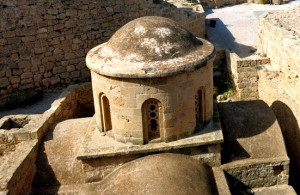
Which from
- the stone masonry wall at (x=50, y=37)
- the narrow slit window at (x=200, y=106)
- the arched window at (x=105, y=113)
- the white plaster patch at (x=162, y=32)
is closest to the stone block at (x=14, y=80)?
the stone masonry wall at (x=50, y=37)

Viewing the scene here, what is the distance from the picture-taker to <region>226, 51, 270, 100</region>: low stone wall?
11.9 meters

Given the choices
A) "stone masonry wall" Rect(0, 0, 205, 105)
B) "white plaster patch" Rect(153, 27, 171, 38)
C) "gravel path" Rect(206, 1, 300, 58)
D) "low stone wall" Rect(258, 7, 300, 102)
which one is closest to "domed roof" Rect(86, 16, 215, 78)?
"white plaster patch" Rect(153, 27, 171, 38)

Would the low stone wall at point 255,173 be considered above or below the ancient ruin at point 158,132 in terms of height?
below

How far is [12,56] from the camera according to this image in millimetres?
11906

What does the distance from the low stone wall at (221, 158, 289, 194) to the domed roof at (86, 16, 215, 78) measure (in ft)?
7.06

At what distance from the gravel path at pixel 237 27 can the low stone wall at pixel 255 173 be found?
8297mm

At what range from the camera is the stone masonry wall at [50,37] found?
38.5ft

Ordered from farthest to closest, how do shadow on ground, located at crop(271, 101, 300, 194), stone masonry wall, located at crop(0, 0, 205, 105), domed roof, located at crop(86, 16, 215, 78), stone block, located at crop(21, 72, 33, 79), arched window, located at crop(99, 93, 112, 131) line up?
stone block, located at crop(21, 72, 33, 79), stone masonry wall, located at crop(0, 0, 205, 105), shadow on ground, located at crop(271, 101, 300, 194), arched window, located at crop(99, 93, 112, 131), domed roof, located at crop(86, 16, 215, 78)

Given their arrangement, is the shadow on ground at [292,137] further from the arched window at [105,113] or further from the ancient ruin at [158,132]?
the arched window at [105,113]

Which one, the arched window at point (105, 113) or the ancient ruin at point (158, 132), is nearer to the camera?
the ancient ruin at point (158, 132)

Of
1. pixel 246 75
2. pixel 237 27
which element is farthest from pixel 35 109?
pixel 237 27

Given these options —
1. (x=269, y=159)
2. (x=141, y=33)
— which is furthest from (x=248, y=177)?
(x=141, y=33)

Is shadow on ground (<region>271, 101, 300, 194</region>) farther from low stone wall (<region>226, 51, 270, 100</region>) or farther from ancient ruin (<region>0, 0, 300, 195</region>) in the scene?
low stone wall (<region>226, 51, 270, 100</region>)

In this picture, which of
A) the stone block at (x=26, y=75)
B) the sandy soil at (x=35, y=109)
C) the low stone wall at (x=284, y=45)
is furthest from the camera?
the stone block at (x=26, y=75)
